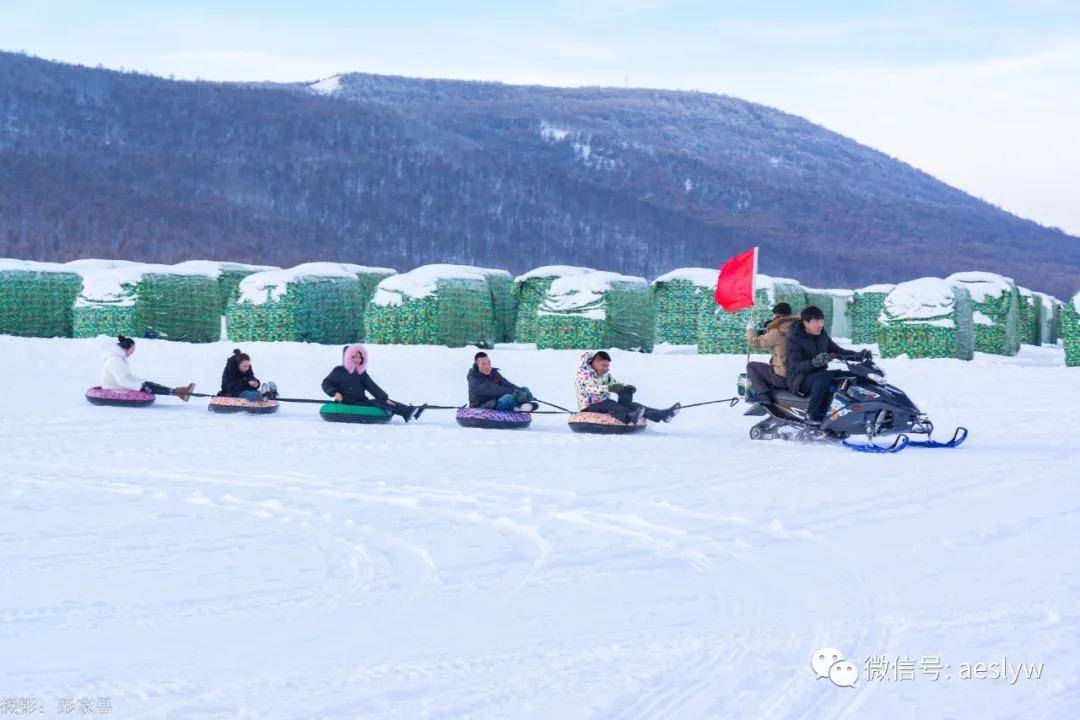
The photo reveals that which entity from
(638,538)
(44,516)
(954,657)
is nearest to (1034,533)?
(638,538)

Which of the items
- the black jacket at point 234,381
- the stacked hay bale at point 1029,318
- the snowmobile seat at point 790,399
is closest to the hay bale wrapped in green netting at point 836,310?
the stacked hay bale at point 1029,318

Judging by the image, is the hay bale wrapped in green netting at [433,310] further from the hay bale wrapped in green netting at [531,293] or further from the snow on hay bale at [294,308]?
the hay bale wrapped in green netting at [531,293]

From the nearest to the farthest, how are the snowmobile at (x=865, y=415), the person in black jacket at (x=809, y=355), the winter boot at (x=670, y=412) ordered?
1. the snowmobile at (x=865, y=415)
2. the person in black jacket at (x=809, y=355)
3. the winter boot at (x=670, y=412)

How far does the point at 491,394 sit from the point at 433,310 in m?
8.40

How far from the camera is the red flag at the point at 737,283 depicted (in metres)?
18.6

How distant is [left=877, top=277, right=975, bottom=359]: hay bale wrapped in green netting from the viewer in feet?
75.4

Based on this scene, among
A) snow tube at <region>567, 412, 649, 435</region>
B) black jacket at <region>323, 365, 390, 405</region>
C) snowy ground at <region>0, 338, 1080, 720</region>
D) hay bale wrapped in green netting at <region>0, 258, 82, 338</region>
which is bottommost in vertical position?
snowy ground at <region>0, 338, 1080, 720</region>

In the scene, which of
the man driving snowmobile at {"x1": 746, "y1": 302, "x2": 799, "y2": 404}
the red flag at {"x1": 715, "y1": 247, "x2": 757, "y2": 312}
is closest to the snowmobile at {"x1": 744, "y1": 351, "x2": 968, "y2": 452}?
the man driving snowmobile at {"x1": 746, "y1": 302, "x2": 799, "y2": 404}

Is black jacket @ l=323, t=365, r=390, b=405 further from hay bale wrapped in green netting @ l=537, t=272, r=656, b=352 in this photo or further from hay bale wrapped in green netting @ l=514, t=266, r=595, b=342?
hay bale wrapped in green netting @ l=514, t=266, r=595, b=342

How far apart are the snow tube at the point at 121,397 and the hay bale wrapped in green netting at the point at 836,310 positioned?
2290 cm

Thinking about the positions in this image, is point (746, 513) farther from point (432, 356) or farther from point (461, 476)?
point (432, 356)

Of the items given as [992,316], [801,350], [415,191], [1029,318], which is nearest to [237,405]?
[801,350]

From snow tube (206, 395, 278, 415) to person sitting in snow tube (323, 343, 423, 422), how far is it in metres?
1.00

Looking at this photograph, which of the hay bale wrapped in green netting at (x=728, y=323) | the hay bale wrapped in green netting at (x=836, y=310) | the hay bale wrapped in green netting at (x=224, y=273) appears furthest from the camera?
the hay bale wrapped in green netting at (x=836, y=310)
